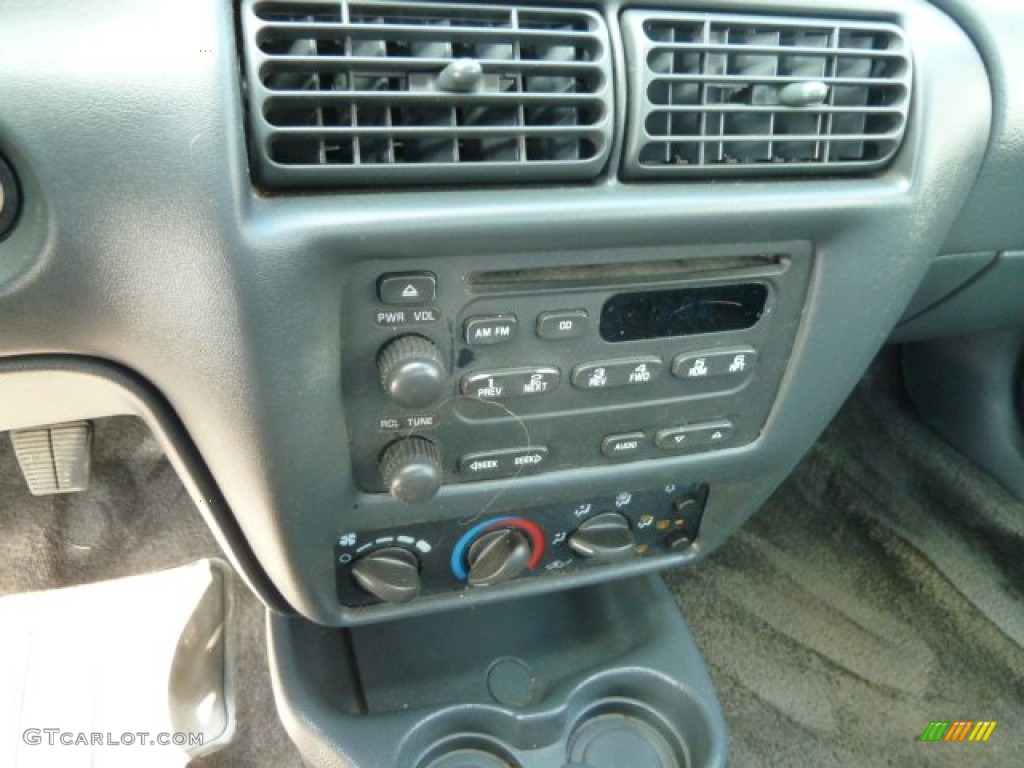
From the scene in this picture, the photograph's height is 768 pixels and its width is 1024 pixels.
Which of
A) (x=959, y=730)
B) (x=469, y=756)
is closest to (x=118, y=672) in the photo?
(x=469, y=756)

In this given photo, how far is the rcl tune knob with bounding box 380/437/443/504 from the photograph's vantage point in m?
0.73

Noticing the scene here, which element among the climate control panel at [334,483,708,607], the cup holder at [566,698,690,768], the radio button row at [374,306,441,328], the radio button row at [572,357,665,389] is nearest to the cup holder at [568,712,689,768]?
the cup holder at [566,698,690,768]

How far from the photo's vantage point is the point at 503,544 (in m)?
0.88

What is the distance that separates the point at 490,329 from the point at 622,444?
20cm

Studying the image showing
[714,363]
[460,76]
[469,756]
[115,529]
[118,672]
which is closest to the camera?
[460,76]

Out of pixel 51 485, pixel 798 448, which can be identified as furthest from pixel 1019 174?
pixel 51 485

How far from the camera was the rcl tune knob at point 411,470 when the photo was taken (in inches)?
28.7

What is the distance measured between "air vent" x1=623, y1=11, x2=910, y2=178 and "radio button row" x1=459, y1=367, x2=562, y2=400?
0.57 ft

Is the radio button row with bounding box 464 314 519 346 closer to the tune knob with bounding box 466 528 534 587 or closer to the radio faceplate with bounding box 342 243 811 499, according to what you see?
the radio faceplate with bounding box 342 243 811 499

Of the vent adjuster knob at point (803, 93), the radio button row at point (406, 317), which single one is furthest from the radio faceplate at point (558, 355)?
the vent adjuster knob at point (803, 93)

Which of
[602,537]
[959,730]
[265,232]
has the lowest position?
[959,730]

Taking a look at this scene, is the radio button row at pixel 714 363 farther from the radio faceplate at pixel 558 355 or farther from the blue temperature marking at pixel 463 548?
the blue temperature marking at pixel 463 548

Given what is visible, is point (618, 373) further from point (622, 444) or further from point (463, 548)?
point (463, 548)

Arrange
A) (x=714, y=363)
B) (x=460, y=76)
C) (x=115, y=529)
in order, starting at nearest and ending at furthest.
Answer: (x=460, y=76) < (x=714, y=363) < (x=115, y=529)
